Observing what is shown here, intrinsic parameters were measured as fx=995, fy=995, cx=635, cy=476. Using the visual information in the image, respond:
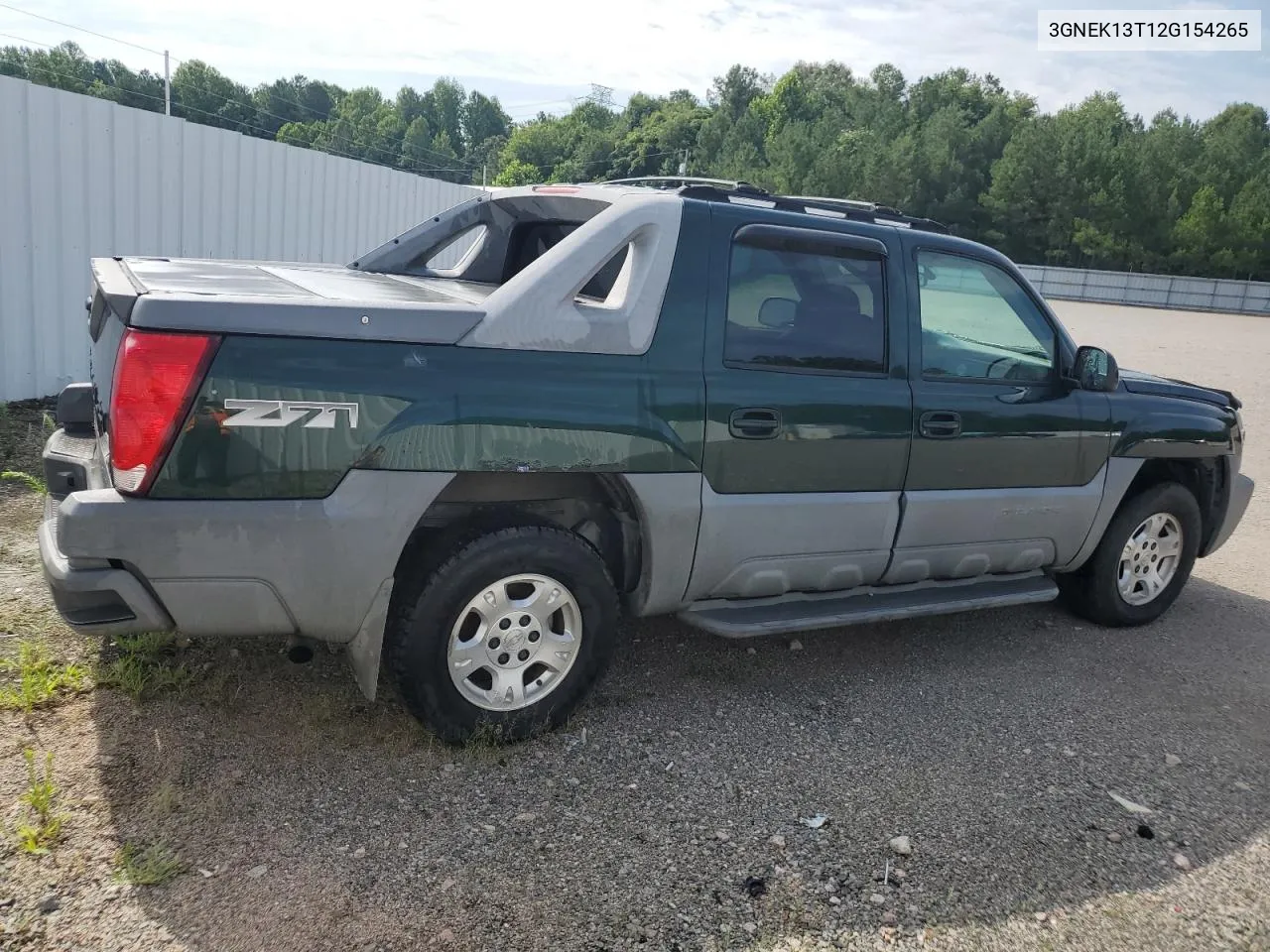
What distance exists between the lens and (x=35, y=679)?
3582mm

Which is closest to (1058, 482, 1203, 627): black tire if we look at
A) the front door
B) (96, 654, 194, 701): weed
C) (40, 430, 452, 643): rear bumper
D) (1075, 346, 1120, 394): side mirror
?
the front door

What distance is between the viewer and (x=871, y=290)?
4.13 metres

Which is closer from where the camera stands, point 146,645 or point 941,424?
point 146,645

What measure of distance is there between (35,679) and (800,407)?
2.97 metres

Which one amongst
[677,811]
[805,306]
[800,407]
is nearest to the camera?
[677,811]

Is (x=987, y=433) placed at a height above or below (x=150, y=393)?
below

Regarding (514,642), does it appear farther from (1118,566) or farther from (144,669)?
(1118,566)

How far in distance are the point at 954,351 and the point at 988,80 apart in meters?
105

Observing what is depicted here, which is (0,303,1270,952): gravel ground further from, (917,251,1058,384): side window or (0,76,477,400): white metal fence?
(0,76,477,400): white metal fence

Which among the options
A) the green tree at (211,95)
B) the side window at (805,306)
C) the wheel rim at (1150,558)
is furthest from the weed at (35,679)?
the green tree at (211,95)

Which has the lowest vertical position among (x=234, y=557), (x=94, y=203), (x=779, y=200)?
(x=234, y=557)

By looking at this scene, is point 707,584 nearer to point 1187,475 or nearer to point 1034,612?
point 1034,612

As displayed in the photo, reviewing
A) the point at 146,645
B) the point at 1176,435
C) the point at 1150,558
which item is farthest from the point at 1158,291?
the point at 146,645

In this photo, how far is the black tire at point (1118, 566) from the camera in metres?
5.11
